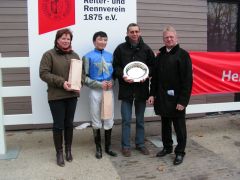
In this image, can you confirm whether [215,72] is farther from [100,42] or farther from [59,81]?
[59,81]

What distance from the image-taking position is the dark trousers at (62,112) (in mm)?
4523

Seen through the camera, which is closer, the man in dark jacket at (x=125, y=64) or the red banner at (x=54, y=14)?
the man in dark jacket at (x=125, y=64)

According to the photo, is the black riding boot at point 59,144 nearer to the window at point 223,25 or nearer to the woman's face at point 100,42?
the woman's face at point 100,42

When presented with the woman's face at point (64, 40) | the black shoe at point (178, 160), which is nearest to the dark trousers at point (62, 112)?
the woman's face at point (64, 40)

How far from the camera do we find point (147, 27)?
7.01 metres

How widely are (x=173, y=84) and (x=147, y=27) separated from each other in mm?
2681

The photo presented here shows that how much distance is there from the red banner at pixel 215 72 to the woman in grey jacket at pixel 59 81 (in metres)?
2.35

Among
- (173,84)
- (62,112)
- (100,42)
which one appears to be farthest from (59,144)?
(173,84)

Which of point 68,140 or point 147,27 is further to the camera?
point 147,27

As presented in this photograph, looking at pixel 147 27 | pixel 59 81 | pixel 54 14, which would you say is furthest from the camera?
pixel 147 27

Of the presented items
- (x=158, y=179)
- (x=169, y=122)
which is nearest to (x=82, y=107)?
(x=169, y=122)

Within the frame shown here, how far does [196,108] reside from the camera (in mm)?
5988

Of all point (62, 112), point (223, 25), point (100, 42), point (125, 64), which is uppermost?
point (223, 25)

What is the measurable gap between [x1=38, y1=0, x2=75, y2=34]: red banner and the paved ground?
1946mm
